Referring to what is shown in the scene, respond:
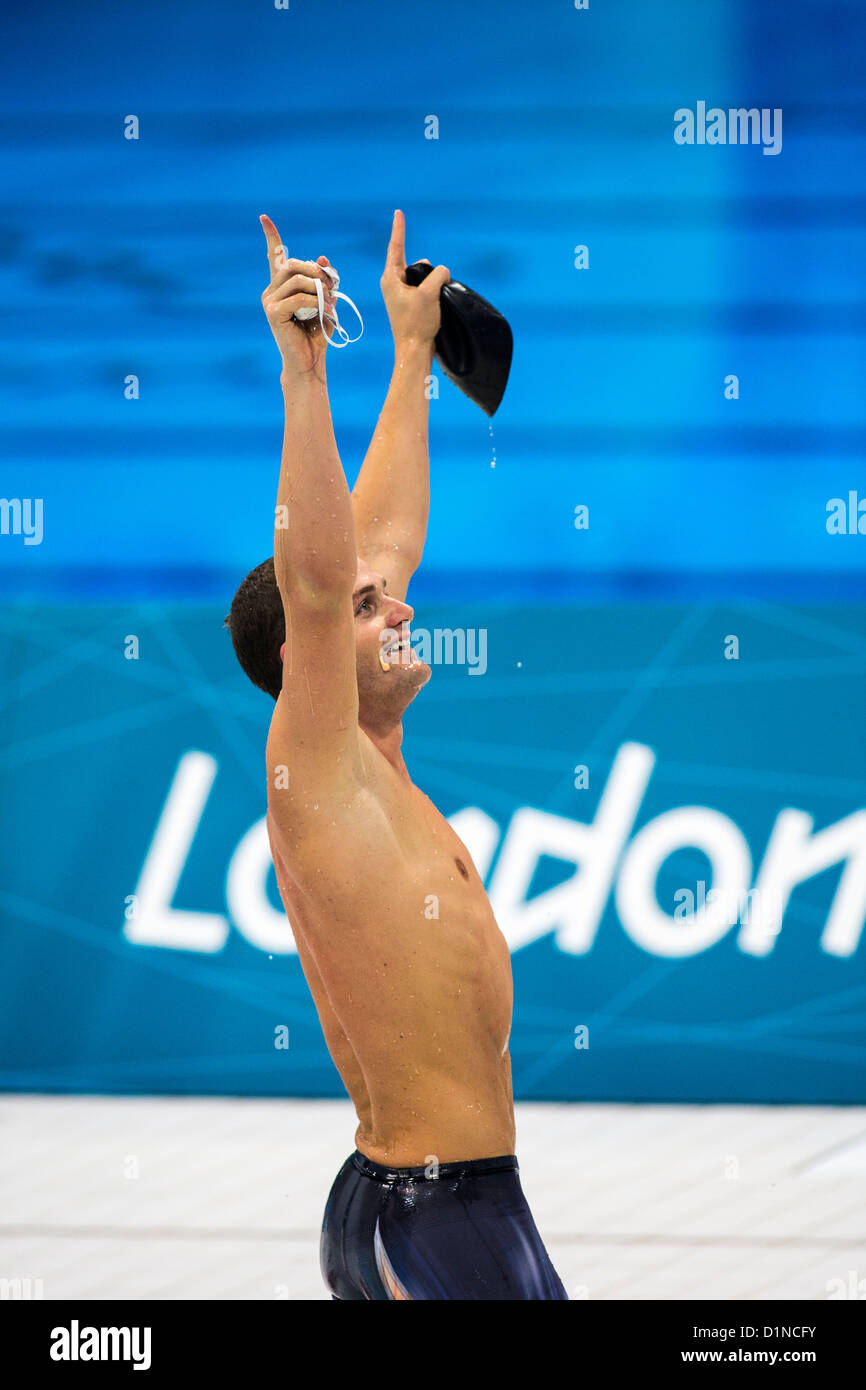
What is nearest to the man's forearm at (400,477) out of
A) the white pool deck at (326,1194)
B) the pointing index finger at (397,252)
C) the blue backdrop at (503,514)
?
the pointing index finger at (397,252)

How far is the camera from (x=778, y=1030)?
5.23m

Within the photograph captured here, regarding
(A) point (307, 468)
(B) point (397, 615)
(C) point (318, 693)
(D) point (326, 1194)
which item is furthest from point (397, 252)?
(D) point (326, 1194)

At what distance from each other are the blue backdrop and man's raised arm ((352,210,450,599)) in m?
2.71

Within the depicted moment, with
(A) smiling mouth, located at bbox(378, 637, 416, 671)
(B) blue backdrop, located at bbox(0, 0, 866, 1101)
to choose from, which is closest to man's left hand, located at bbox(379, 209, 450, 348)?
(A) smiling mouth, located at bbox(378, 637, 416, 671)

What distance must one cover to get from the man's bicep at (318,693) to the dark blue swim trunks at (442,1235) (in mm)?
572

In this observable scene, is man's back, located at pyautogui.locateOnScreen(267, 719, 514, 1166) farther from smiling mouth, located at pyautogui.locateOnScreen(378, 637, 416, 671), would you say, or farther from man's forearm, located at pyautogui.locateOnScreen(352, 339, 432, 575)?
man's forearm, located at pyautogui.locateOnScreen(352, 339, 432, 575)

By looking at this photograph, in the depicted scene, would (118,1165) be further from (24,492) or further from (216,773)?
(24,492)

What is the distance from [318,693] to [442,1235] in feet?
2.42

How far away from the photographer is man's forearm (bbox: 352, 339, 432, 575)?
2607 millimetres

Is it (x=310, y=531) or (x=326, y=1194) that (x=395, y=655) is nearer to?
(x=310, y=531)

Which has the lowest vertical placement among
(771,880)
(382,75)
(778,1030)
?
(778,1030)

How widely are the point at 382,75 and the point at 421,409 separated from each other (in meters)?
3.31

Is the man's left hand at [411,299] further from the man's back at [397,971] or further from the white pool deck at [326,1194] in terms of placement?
the white pool deck at [326,1194]
